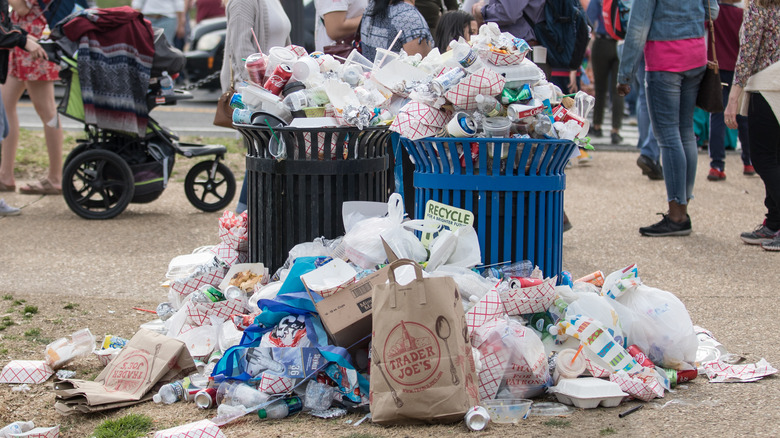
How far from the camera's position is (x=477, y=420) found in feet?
9.54

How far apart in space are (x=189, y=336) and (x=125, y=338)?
53 cm

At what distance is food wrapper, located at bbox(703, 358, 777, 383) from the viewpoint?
3.41 meters

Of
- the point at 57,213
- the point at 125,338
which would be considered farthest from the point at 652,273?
the point at 57,213

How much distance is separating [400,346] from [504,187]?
944mm

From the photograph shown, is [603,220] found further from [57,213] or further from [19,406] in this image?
[19,406]

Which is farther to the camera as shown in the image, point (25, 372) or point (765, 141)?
point (765, 141)

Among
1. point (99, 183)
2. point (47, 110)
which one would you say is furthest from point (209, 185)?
point (47, 110)

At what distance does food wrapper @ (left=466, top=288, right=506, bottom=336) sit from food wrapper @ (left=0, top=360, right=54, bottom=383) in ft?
5.87

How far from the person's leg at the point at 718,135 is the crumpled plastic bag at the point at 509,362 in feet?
18.7

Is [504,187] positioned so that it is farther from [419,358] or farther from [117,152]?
[117,152]

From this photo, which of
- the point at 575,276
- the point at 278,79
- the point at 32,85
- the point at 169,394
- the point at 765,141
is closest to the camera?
the point at 169,394

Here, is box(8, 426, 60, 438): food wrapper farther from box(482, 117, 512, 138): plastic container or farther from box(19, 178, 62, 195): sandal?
box(19, 178, 62, 195): sandal

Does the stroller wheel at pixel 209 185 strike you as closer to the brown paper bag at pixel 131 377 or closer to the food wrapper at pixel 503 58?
the brown paper bag at pixel 131 377

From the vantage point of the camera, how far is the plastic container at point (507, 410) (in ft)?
9.90
